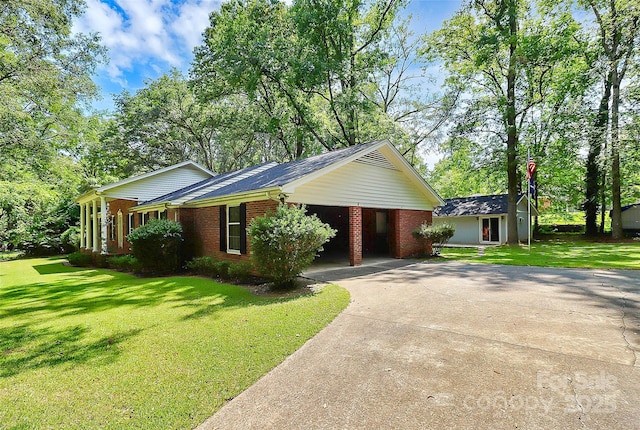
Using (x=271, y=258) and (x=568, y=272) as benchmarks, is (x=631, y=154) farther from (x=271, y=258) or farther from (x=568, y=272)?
(x=271, y=258)

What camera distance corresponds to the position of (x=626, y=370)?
327cm

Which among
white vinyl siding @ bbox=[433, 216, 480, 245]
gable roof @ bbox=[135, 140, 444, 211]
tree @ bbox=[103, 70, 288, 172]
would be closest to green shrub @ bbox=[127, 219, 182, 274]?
gable roof @ bbox=[135, 140, 444, 211]

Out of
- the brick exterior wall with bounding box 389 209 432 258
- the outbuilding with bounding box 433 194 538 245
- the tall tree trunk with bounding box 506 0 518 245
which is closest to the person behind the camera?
the brick exterior wall with bounding box 389 209 432 258

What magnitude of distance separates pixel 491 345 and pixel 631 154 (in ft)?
77.3

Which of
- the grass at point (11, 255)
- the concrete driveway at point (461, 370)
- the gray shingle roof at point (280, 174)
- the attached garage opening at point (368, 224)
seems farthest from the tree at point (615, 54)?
the grass at point (11, 255)

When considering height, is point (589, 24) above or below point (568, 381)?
above

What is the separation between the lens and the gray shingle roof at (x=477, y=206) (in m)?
22.5

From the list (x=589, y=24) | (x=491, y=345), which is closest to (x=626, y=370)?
(x=491, y=345)

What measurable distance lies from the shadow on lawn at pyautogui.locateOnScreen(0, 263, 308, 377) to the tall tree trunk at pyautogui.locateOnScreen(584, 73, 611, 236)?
2193 centimetres

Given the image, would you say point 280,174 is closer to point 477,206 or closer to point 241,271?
point 241,271

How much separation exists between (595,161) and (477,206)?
7.87 metres

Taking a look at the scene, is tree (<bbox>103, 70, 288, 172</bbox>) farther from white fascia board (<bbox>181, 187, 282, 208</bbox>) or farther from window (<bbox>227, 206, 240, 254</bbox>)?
window (<bbox>227, 206, 240, 254</bbox>)

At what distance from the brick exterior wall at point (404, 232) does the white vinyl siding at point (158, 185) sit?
12.7 m

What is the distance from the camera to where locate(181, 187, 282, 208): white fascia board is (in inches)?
345
